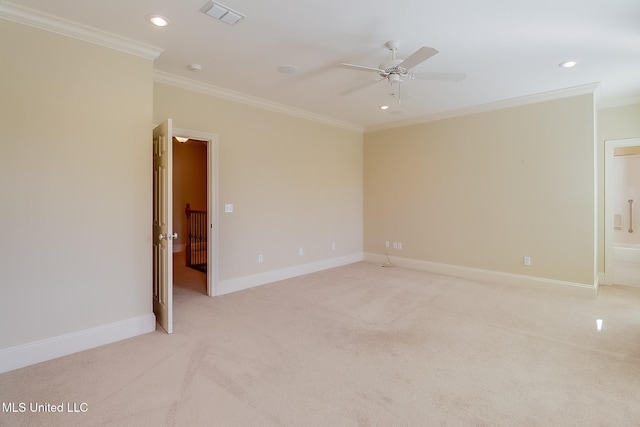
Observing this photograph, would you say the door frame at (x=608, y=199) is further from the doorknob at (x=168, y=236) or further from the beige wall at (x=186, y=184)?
the beige wall at (x=186, y=184)

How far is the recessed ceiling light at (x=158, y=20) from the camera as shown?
2.58 m

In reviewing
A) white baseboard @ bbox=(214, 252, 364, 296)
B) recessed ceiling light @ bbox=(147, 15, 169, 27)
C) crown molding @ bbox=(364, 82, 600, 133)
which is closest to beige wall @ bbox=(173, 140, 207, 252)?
white baseboard @ bbox=(214, 252, 364, 296)

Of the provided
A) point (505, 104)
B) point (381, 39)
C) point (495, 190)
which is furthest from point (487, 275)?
point (381, 39)

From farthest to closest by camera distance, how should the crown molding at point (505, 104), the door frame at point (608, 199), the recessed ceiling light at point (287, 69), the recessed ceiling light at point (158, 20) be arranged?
the door frame at point (608, 199)
the crown molding at point (505, 104)
the recessed ceiling light at point (287, 69)
the recessed ceiling light at point (158, 20)

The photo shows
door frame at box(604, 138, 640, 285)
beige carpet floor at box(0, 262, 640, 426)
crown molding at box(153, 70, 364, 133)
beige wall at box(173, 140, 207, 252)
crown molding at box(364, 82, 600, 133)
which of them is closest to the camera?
beige carpet floor at box(0, 262, 640, 426)

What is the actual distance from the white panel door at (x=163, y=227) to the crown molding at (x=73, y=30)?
727 mm

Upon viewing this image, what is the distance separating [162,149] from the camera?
3168mm

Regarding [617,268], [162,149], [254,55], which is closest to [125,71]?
[162,149]

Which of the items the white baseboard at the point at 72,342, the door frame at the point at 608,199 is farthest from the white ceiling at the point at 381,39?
the white baseboard at the point at 72,342

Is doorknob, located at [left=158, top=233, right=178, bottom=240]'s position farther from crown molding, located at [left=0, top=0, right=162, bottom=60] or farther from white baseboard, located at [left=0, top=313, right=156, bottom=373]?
crown molding, located at [left=0, top=0, right=162, bottom=60]

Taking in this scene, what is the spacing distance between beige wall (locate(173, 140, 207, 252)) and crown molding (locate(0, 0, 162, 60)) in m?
4.69

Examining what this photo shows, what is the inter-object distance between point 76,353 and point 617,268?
8.38 meters

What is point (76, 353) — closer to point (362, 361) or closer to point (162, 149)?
point (162, 149)

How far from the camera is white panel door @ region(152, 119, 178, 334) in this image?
306 cm
